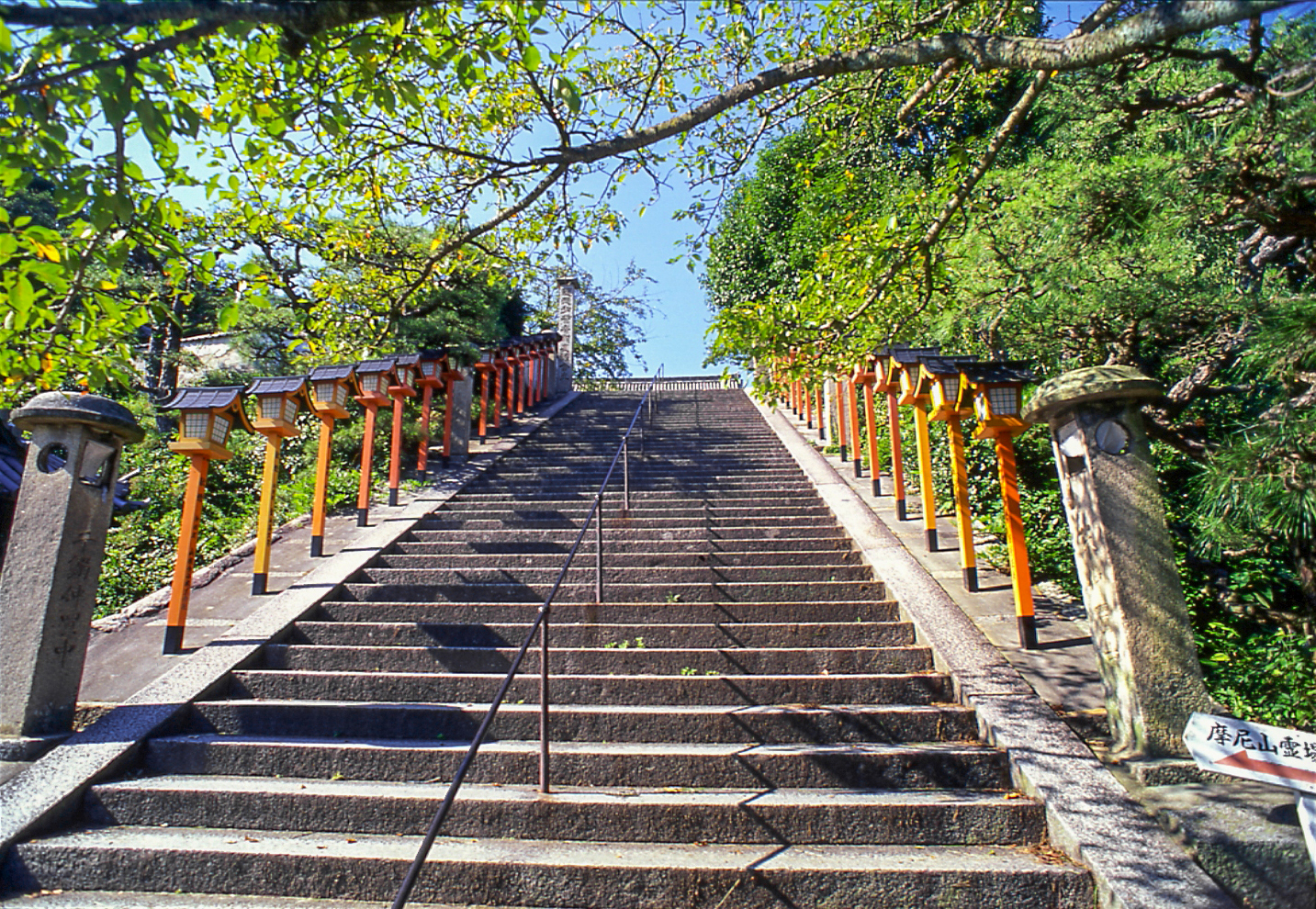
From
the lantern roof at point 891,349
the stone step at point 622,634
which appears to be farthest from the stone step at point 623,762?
the lantern roof at point 891,349

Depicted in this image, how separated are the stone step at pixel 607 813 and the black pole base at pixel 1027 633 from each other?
4.59 feet

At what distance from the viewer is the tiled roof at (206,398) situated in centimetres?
520

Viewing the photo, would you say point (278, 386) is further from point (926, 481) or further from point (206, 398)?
point (926, 481)

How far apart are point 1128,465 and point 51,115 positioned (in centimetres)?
487

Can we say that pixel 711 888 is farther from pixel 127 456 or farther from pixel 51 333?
pixel 127 456

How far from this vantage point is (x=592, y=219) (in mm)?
6145

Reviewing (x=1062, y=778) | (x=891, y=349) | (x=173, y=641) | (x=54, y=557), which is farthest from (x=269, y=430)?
(x=1062, y=778)

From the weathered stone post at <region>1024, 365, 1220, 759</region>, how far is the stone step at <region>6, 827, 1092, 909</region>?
2.97 feet

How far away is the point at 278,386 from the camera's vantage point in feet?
19.5

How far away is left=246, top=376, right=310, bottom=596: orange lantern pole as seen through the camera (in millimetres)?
5605

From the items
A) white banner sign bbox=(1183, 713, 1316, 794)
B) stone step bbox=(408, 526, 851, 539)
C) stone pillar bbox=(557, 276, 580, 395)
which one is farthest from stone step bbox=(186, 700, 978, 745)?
stone pillar bbox=(557, 276, 580, 395)

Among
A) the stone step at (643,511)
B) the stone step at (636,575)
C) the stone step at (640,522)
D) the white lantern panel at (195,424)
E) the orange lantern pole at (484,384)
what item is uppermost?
the orange lantern pole at (484,384)

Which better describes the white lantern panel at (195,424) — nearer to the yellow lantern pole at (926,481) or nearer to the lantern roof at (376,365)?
the lantern roof at (376,365)

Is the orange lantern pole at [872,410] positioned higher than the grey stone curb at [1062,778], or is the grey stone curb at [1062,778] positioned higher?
the orange lantern pole at [872,410]
